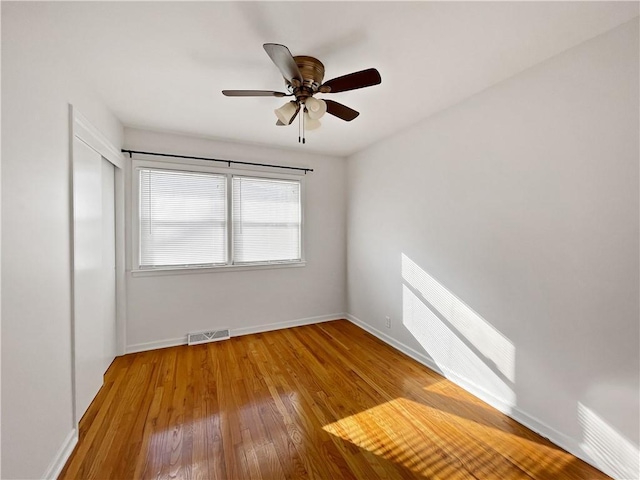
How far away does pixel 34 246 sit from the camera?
4.39ft

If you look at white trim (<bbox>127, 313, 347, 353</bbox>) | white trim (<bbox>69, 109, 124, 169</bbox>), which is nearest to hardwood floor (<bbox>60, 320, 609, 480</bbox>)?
white trim (<bbox>127, 313, 347, 353</bbox>)

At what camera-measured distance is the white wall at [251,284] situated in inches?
116

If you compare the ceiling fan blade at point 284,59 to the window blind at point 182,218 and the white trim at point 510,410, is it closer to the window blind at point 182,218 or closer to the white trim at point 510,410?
the window blind at point 182,218

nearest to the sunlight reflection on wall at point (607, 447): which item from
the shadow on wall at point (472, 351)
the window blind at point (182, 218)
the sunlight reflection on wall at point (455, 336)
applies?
the shadow on wall at point (472, 351)

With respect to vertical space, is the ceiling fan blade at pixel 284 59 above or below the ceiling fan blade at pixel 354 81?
above

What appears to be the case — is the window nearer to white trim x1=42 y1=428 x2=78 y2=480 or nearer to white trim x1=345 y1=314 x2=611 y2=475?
white trim x1=42 y1=428 x2=78 y2=480

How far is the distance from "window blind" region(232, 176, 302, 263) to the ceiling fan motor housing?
6.12 ft

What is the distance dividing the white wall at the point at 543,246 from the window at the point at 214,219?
1780mm

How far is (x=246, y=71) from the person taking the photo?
1.88 metres

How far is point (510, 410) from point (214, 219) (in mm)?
3453

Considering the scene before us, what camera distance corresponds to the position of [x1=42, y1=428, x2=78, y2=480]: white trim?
1.39 metres

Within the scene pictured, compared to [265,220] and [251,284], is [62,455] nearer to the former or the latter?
[251,284]

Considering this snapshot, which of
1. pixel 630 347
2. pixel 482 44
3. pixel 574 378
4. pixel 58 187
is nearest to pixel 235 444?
pixel 58 187

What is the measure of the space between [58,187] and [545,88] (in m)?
3.22
